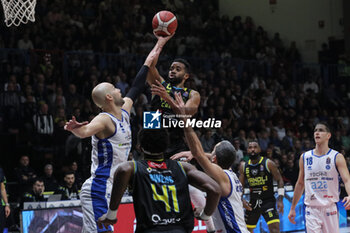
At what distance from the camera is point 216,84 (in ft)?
58.3

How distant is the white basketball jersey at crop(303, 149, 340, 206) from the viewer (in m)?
8.12

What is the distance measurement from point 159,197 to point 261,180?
6257 millimetres

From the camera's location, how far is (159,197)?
14.9 ft

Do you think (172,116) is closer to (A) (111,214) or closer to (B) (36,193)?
(A) (111,214)

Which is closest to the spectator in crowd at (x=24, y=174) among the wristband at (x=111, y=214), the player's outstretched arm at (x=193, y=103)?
the player's outstretched arm at (x=193, y=103)

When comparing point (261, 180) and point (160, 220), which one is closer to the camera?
point (160, 220)

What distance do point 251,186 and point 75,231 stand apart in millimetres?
3222

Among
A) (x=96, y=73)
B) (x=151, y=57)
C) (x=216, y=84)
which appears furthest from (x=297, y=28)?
(x=151, y=57)

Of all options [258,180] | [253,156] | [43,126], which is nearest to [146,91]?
[43,126]

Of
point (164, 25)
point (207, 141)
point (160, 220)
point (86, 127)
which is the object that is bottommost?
point (207, 141)

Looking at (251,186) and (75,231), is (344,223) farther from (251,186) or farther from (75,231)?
(75,231)

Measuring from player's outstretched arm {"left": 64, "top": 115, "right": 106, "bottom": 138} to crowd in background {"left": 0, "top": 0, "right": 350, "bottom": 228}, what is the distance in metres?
6.17

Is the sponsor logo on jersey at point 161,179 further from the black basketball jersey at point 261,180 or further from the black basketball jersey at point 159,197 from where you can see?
the black basketball jersey at point 261,180

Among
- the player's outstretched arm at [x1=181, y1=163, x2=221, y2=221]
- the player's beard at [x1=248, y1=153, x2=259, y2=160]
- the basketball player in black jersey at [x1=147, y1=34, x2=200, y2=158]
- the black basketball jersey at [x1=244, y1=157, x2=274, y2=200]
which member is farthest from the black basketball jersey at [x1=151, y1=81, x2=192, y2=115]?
the black basketball jersey at [x1=244, y1=157, x2=274, y2=200]
